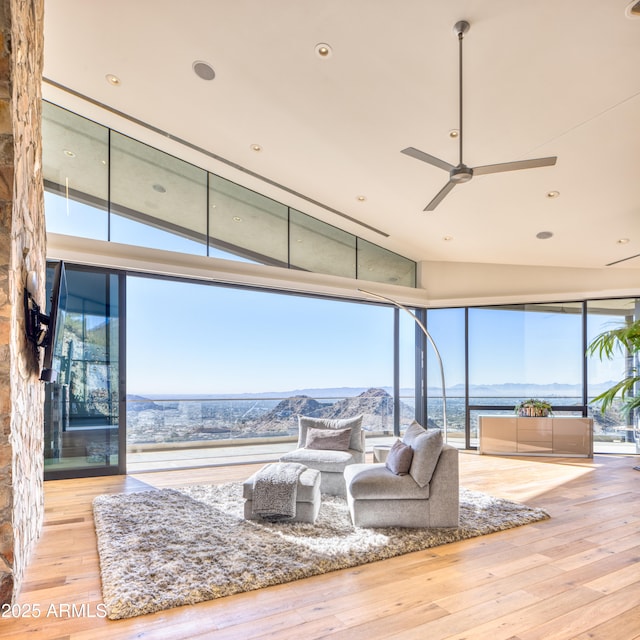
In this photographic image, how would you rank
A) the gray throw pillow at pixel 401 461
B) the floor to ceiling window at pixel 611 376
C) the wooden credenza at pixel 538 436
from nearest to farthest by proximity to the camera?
the gray throw pillow at pixel 401 461, the wooden credenza at pixel 538 436, the floor to ceiling window at pixel 611 376

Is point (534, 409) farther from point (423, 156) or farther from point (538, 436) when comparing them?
point (423, 156)

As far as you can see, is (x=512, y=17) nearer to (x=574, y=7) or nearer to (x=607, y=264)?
(x=574, y=7)

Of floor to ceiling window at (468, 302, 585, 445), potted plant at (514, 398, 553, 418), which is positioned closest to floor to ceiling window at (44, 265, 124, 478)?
floor to ceiling window at (468, 302, 585, 445)

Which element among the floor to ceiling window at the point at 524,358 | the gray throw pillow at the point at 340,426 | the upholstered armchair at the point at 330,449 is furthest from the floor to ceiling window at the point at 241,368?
the upholstered armchair at the point at 330,449

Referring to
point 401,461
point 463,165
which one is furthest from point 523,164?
point 401,461

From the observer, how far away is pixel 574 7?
119 inches

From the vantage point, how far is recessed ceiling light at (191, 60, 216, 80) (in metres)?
4.32

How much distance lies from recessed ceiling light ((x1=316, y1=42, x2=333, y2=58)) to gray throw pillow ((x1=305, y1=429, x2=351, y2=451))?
3.70m

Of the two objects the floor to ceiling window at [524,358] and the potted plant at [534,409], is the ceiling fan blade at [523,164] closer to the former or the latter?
the floor to ceiling window at [524,358]

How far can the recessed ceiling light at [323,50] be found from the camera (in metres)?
3.73

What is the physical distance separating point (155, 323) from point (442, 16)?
18.2ft

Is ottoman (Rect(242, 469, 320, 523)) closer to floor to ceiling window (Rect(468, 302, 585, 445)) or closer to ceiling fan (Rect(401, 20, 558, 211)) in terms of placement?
ceiling fan (Rect(401, 20, 558, 211))

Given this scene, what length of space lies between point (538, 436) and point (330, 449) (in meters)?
3.84

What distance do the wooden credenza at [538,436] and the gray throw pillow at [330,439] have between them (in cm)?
323
